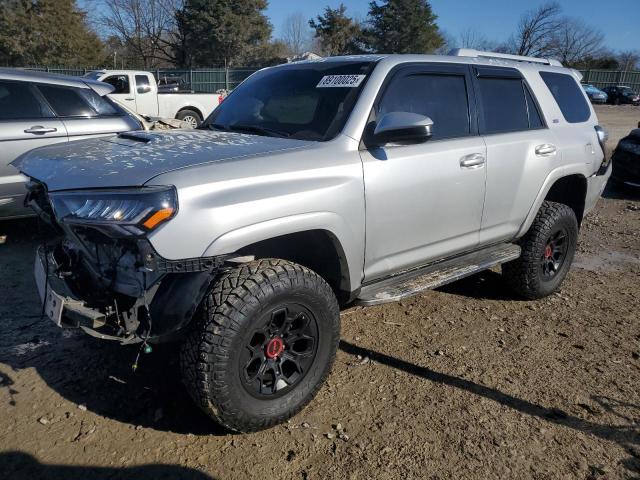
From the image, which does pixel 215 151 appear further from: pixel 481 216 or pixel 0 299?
pixel 0 299

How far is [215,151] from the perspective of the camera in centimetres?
270

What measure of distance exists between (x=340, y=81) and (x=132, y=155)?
1366mm

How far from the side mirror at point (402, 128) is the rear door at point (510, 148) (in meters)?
1.03

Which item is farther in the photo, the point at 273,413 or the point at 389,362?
the point at 389,362

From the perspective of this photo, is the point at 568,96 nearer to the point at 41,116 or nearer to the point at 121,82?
the point at 41,116

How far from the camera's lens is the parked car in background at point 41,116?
5.15 metres

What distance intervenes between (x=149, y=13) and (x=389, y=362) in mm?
55443

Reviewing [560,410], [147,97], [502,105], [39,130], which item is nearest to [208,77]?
[147,97]

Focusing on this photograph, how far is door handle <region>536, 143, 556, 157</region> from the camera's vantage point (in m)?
4.07

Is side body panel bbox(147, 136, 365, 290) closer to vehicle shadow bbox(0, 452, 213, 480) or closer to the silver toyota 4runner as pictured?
the silver toyota 4runner

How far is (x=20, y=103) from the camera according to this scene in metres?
5.46

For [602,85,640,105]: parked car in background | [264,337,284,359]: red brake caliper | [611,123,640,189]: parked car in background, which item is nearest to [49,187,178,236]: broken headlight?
[264,337,284,359]: red brake caliper

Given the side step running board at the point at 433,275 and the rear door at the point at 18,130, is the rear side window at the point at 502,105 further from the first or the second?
the rear door at the point at 18,130

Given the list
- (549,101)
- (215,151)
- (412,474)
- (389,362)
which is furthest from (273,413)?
(549,101)
